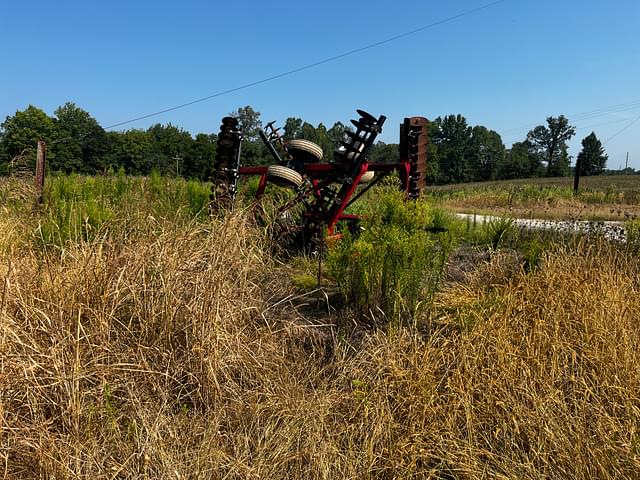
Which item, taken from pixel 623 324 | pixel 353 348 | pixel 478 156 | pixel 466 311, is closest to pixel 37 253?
pixel 353 348

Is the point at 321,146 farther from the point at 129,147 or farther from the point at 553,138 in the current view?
Result: the point at 553,138

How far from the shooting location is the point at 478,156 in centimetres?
8475

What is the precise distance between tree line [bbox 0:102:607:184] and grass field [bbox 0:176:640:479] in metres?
38.9

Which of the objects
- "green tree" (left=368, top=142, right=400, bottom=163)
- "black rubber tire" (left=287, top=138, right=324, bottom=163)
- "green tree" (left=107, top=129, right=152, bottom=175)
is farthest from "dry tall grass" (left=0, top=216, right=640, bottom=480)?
"green tree" (left=107, top=129, right=152, bottom=175)

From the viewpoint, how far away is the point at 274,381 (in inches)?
90.4

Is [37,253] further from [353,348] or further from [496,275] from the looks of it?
[496,275]

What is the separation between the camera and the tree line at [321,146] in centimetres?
4856

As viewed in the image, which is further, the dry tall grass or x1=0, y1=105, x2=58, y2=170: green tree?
x1=0, y1=105, x2=58, y2=170: green tree

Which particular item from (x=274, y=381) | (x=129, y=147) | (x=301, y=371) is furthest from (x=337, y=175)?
(x=129, y=147)

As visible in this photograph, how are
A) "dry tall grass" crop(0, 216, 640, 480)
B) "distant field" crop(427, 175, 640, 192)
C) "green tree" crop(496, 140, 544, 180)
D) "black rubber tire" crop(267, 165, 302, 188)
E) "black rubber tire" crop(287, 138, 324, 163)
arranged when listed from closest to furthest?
"dry tall grass" crop(0, 216, 640, 480) → "black rubber tire" crop(267, 165, 302, 188) → "black rubber tire" crop(287, 138, 324, 163) → "distant field" crop(427, 175, 640, 192) → "green tree" crop(496, 140, 544, 180)

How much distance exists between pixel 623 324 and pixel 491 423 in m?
1.12

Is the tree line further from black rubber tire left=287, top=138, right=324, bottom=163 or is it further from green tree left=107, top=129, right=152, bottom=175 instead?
black rubber tire left=287, top=138, right=324, bottom=163

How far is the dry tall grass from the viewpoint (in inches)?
68.7

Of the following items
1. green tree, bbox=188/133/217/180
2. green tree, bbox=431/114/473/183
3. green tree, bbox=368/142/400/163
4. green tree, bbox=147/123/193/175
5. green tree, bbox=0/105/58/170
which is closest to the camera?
green tree, bbox=368/142/400/163
